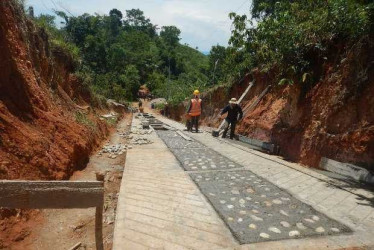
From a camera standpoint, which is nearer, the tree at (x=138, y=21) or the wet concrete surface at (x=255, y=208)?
the wet concrete surface at (x=255, y=208)

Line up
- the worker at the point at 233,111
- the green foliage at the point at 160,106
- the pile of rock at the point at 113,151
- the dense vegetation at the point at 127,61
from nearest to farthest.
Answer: the pile of rock at the point at 113,151 < the worker at the point at 233,111 < the dense vegetation at the point at 127,61 < the green foliage at the point at 160,106

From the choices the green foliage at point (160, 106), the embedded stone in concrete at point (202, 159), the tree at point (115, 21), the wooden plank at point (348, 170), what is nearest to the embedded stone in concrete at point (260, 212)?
the embedded stone in concrete at point (202, 159)

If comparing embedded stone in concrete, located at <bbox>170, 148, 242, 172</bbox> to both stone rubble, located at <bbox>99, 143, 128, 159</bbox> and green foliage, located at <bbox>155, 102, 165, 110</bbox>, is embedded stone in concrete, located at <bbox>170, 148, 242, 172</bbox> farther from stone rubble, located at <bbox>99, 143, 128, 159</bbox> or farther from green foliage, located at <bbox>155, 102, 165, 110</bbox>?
green foliage, located at <bbox>155, 102, 165, 110</bbox>

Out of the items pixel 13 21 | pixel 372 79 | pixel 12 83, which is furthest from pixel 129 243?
pixel 13 21

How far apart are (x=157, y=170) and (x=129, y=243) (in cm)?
327

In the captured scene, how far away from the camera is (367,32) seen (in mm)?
7059

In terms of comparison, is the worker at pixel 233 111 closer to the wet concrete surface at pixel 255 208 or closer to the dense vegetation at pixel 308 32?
the dense vegetation at pixel 308 32

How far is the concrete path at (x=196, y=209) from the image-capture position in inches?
143

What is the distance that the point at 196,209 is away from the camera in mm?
4609

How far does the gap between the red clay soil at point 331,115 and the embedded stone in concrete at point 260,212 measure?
2.27 m

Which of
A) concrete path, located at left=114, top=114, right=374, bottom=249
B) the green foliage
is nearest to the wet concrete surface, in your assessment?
concrete path, located at left=114, top=114, right=374, bottom=249

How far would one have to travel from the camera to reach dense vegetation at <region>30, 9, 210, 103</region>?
36250 mm

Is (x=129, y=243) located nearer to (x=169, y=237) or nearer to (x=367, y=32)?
(x=169, y=237)

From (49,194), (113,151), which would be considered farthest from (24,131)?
(113,151)
